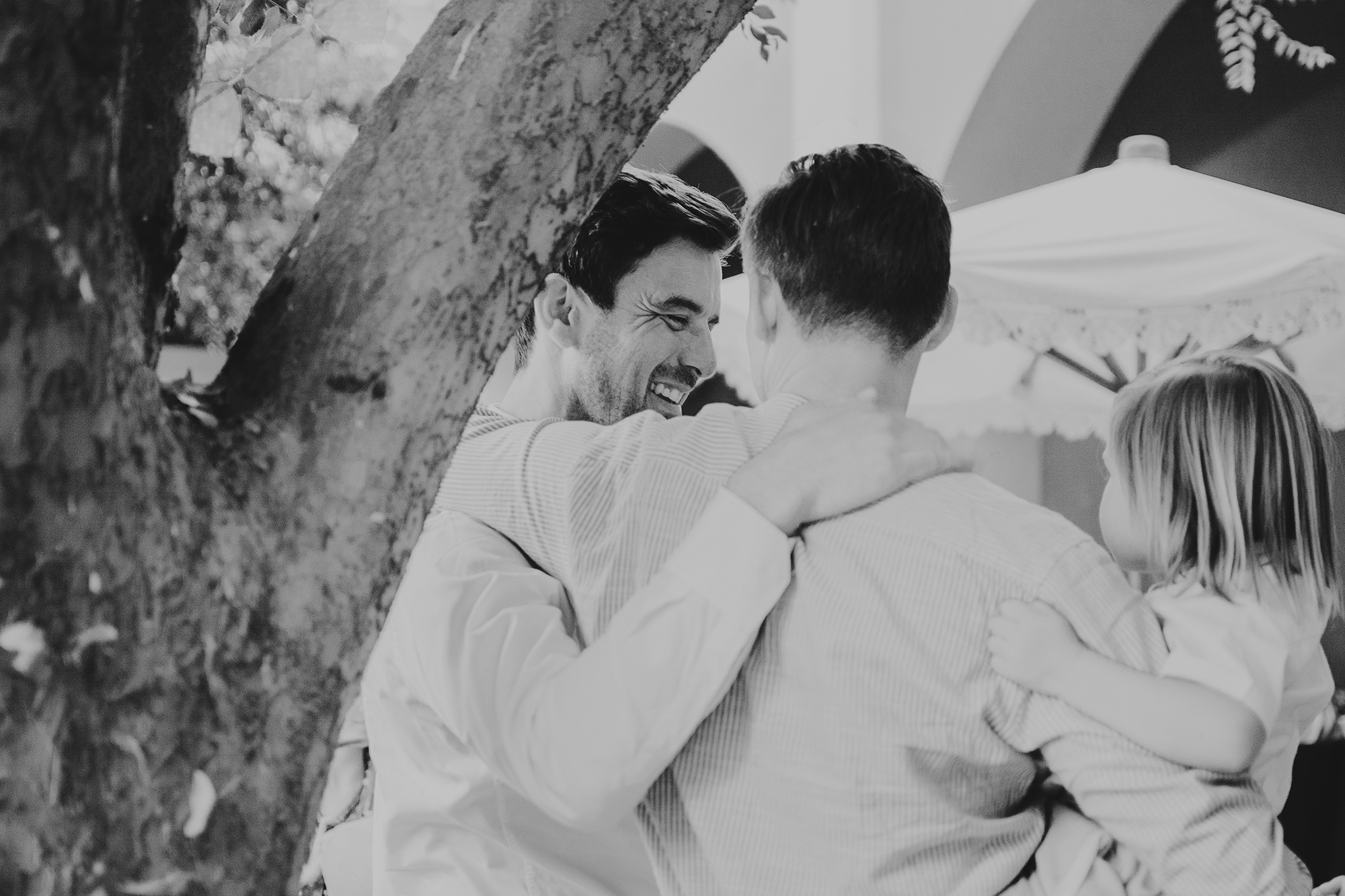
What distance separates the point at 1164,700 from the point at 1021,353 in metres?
4.05

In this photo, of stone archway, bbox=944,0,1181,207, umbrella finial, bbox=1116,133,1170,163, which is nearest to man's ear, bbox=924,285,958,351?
umbrella finial, bbox=1116,133,1170,163

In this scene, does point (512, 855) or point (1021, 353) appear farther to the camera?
point (1021, 353)

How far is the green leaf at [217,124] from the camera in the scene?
148 centimetres

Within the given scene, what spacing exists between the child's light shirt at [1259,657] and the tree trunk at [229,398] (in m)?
1.07

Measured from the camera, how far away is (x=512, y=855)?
75.3 inches

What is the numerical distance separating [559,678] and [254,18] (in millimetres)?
1073

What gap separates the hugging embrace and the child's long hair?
2cm

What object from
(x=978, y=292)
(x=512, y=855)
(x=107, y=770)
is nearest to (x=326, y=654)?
(x=107, y=770)

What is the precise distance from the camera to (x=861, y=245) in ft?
5.34

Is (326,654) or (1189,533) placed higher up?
(326,654)

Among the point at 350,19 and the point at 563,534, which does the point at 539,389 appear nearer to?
the point at 563,534

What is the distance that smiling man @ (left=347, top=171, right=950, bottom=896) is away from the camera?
4.63ft

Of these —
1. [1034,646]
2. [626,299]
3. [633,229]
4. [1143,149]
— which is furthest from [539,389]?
[1143,149]

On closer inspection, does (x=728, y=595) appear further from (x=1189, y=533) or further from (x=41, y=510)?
(x=1189, y=533)
